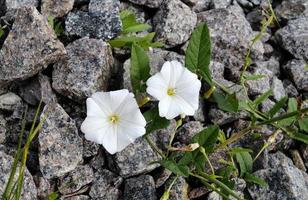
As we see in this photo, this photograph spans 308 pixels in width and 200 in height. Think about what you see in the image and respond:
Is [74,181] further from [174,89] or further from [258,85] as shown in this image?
[258,85]

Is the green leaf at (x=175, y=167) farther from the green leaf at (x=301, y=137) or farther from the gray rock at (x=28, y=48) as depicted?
the gray rock at (x=28, y=48)

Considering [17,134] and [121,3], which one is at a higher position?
[121,3]

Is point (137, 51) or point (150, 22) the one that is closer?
point (137, 51)

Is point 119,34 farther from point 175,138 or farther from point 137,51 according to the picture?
point 175,138

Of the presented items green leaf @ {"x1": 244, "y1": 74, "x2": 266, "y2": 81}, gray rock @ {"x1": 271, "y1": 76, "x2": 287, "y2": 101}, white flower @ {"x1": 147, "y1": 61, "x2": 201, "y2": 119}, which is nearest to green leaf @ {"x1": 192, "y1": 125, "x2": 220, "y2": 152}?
white flower @ {"x1": 147, "y1": 61, "x2": 201, "y2": 119}

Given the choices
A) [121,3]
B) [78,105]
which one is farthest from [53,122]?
[121,3]

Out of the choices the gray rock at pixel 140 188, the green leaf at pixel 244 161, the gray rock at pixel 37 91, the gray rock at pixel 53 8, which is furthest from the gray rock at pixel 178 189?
the gray rock at pixel 53 8
